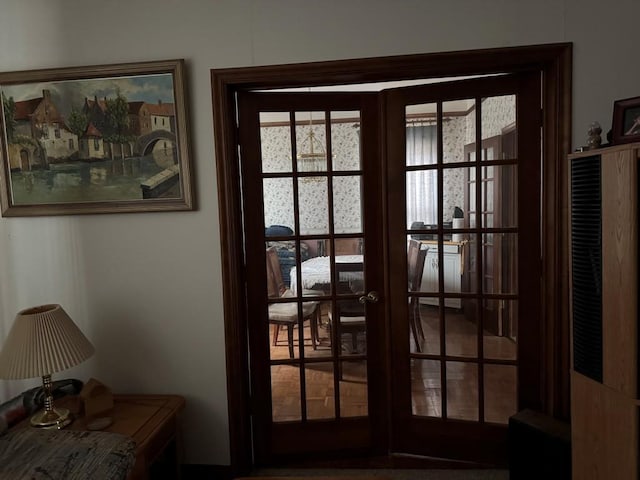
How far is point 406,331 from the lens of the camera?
238cm

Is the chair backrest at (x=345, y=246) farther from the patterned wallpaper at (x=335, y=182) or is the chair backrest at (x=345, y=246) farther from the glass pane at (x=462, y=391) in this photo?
the glass pane at (x=462, y=391)

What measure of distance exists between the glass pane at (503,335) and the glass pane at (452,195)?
468 mm

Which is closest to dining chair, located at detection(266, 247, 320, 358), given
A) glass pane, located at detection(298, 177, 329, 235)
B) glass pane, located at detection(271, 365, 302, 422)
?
glass pane, located at detection(271, 365, 302, 422)

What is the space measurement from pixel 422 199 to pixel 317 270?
26.6 inches

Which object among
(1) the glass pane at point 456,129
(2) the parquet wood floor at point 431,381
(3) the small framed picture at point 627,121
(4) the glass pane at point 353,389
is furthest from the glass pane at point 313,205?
(3) the small framed picture at point 627,121

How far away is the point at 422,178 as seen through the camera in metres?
2.30

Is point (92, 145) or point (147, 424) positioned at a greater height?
point (92, 145)

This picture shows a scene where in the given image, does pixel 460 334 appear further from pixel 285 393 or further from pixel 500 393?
pixel 285 393

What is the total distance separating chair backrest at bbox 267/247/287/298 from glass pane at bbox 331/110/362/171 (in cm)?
57

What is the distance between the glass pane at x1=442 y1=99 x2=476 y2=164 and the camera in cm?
222

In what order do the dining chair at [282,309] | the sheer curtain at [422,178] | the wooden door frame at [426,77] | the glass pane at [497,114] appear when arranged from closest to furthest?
the wooden door frame at [426,77] < the glass pane at [497,114] < the sheer curtain at [422,178] < the dining chair at [282,309]

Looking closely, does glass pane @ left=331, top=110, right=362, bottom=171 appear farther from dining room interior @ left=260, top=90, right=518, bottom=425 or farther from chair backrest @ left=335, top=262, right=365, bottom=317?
chair backrest @ left=335, top=262, right=365, bottom=317

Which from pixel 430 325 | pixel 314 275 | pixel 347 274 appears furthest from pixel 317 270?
pixel 430 325

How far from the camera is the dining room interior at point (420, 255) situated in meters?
2.24
